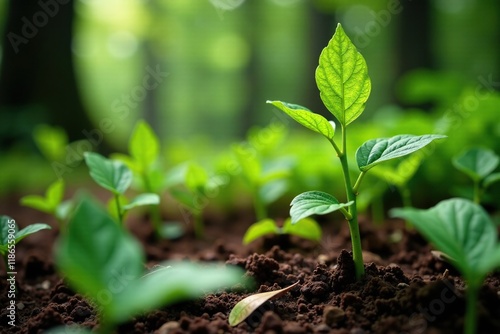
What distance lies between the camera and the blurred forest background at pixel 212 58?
3.68 meters

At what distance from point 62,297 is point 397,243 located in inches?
41.2

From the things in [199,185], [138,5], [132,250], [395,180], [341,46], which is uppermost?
[138,5]

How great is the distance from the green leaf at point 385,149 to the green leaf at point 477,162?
1.22 feet

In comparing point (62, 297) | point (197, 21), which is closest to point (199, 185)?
point (62, 297)

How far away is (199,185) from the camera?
1543 millimetres

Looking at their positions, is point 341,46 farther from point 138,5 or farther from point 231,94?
point 231,94

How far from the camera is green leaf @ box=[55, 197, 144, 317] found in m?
0.58

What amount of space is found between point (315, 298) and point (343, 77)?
48cm

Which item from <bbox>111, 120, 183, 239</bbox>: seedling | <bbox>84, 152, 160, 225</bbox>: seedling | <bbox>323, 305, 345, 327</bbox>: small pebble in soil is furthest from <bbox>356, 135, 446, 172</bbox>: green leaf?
<bbox>111, 120, 183, 239</bbox>: seedling

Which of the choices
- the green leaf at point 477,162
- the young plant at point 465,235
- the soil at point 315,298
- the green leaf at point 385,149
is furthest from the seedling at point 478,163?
the young plant at point 465,235

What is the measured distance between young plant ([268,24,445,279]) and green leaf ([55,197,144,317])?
1.11ft

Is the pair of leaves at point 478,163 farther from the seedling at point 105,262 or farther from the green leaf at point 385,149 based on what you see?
the seedling at point 105,262

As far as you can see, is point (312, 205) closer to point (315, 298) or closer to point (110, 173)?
point (315, 298)

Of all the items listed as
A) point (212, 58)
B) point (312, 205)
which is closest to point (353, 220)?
point (312, 205)
